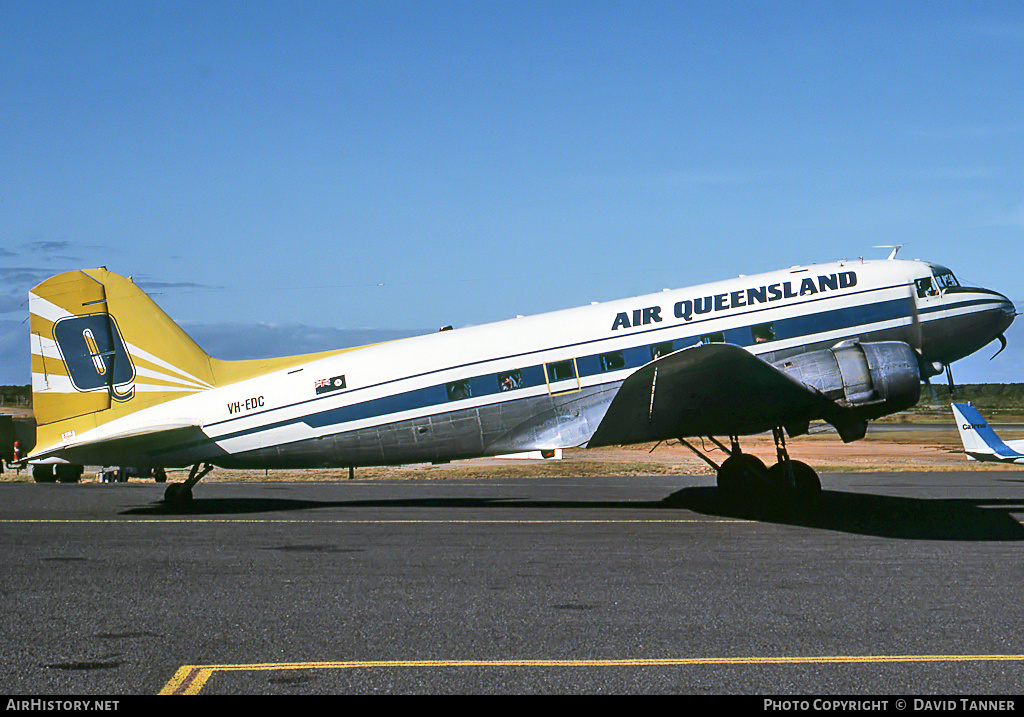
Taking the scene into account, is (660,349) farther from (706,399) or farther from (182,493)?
(182,493)

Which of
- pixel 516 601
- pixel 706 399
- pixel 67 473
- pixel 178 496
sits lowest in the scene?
pixel 516 601

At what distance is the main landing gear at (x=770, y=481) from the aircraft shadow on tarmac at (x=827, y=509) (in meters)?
0.29

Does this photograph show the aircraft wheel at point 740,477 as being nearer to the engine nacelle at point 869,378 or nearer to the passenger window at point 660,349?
the engine nacelle at point 869,378

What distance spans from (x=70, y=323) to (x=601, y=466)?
2593cm

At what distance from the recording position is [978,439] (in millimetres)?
26266

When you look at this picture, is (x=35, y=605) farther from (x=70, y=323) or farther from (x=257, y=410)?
(x=70, y=323)

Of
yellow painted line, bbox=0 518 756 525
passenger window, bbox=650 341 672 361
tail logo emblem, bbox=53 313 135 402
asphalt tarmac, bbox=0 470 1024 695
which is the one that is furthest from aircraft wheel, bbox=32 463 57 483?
passenger window, bbox=650 341 672 361

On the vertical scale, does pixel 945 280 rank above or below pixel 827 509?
above

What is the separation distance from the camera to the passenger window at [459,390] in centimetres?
1958

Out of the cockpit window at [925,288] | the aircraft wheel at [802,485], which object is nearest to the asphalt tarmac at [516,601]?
the aircraft wheel at [802,485]

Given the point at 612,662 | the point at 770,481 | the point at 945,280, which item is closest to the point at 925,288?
the point at 945,280

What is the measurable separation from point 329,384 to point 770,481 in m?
10.7

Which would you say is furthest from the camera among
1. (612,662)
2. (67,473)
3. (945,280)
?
(67,473)

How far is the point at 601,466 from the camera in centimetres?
4050
